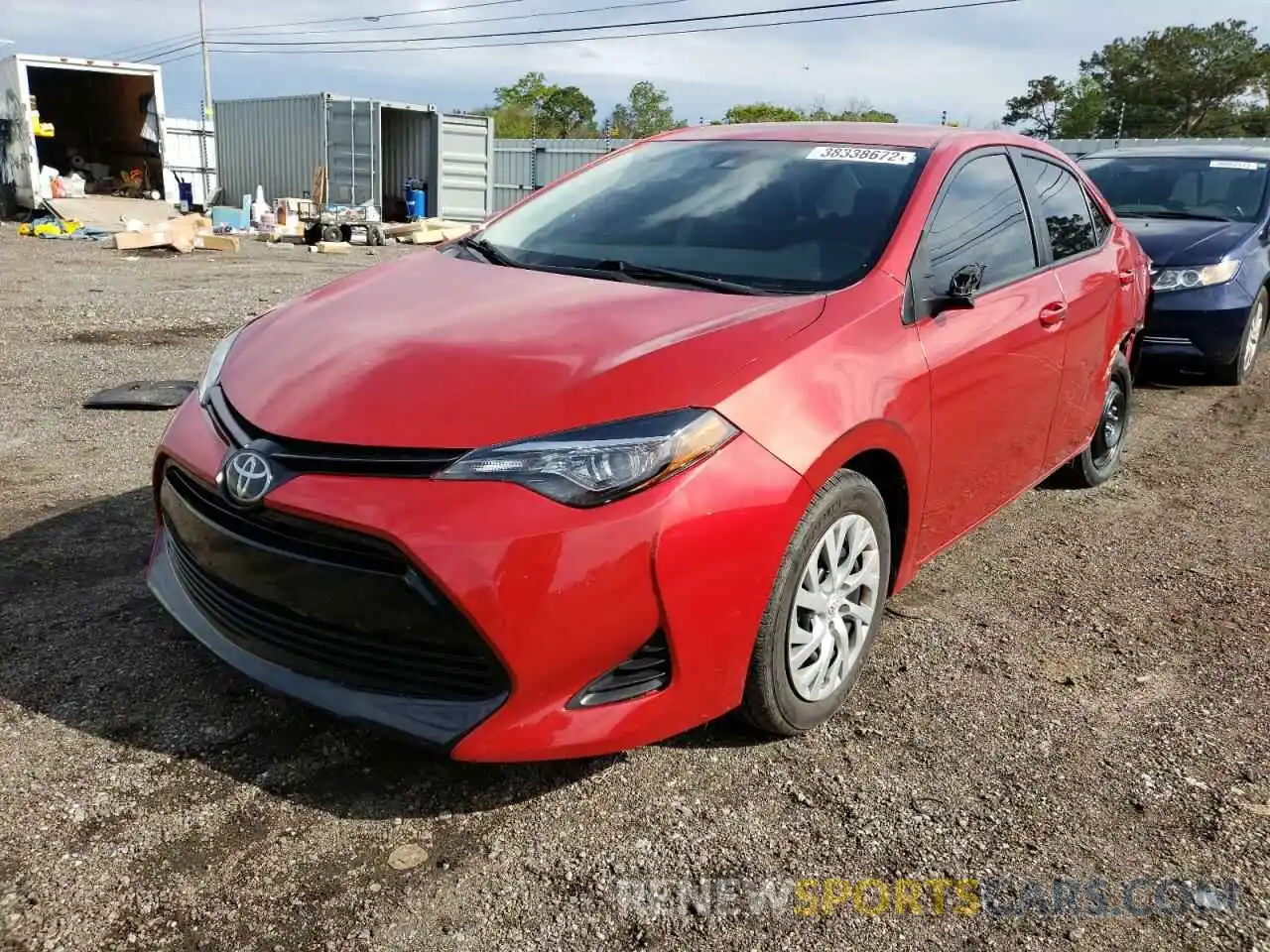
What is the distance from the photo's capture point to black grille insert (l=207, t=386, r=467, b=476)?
2.24 meters

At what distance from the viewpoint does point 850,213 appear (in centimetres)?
326

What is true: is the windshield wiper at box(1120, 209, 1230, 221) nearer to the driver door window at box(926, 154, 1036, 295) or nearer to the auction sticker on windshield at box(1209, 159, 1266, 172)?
the auction sticker on windshield at box(1209, 159, 1266, 172)

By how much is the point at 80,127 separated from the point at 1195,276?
23.1 metres

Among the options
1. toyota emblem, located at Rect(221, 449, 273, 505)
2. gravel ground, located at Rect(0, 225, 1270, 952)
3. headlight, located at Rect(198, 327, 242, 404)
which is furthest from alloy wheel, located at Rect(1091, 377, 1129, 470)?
toyota emblem, located at Rect(221, 449, 273, 505)

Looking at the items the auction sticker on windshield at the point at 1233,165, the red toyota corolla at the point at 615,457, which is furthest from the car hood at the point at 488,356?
the auction sticker on windshield at the point at 1233,165

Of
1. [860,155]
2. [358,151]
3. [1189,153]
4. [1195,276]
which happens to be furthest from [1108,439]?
[358,151]

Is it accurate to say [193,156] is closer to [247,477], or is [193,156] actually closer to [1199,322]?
[1199,322]

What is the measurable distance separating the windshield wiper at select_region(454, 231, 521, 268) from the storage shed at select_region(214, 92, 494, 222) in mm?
16917

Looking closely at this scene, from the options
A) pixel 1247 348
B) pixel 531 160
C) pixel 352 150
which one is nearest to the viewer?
pixel 1247 348

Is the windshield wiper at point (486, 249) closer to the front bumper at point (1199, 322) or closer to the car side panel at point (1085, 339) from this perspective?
the car side panel at point (1085, 339)

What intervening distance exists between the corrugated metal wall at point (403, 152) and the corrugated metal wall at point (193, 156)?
444 centimetres

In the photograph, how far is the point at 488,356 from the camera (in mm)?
2543

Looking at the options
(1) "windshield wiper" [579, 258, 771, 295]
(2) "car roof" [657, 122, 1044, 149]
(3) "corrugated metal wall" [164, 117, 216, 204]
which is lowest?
(3) "corrugated metal wall" [164, 117, 216, 204]

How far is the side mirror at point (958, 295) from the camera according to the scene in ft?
10.2
